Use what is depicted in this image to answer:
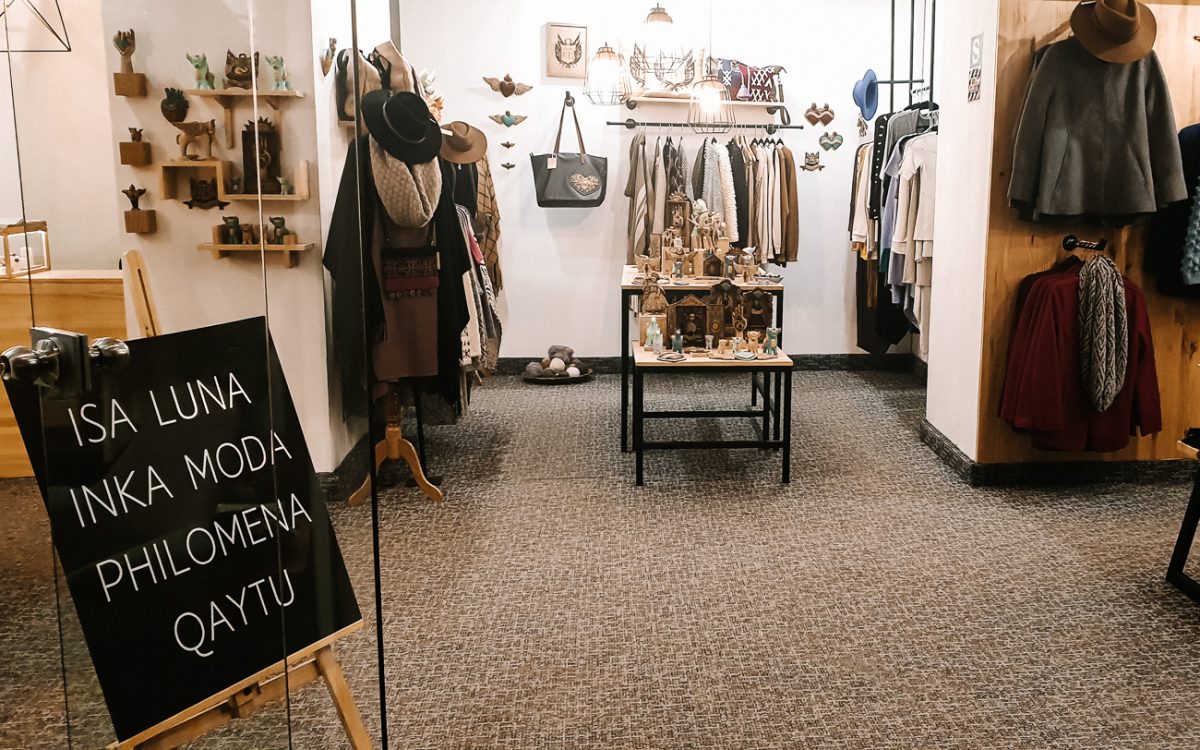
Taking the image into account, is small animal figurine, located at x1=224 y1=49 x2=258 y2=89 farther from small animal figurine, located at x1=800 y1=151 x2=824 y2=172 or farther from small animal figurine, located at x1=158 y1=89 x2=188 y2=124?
small animal figurine, located at x1=800 y1=151 x2=824 y2=172

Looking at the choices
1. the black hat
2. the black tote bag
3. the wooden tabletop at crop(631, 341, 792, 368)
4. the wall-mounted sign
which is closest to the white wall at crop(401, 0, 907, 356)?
the black tote bag

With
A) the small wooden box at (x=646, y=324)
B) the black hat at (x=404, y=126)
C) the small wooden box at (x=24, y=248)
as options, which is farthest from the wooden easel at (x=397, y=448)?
the small wooden box at (x=24, y=248)

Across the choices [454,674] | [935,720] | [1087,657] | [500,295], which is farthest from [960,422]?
[500,295]

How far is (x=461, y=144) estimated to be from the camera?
459 centimetres

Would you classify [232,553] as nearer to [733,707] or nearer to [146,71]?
[146,71]

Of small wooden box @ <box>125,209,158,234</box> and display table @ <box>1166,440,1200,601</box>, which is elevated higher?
small wooden box @ <box>125,209,158,234</box>

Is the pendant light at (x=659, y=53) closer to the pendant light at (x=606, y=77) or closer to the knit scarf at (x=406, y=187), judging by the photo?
the pendant light at (x=606, y=77)

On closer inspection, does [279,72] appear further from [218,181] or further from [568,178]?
[568,178]

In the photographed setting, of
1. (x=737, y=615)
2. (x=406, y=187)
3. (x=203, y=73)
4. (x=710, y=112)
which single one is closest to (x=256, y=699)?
(x=203, y=73)

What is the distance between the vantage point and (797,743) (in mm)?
2193

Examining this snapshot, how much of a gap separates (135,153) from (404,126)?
2428mm

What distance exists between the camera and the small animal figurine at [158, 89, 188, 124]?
1.14 m

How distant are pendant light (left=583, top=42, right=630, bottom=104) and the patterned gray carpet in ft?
7.80

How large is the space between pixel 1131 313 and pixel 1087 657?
1.70m
